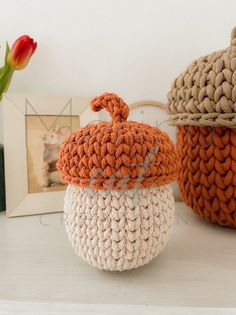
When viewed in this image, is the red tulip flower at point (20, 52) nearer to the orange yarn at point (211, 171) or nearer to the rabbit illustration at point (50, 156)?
the rabbit illustration at point (50, 156)

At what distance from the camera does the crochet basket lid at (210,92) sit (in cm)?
38

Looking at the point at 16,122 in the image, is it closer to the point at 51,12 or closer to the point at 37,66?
the point at 37,66

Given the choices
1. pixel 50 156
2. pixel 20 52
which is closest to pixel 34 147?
pixel 50 156

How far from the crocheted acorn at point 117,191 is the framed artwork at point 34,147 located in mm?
223

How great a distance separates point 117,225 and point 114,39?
0.43 m

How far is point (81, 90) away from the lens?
60 cm

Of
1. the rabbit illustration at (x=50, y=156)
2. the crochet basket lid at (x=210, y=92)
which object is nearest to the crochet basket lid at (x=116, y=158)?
the crochet basket lid at (x=210, y=92)

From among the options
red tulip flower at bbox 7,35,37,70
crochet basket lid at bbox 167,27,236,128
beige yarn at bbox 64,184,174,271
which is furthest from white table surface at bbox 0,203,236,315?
red tulip flower at bbox 7,35,37,70

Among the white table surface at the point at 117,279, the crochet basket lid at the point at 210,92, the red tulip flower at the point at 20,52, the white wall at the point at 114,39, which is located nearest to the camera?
the white table surface at the point at 117,279

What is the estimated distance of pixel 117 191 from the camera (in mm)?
305

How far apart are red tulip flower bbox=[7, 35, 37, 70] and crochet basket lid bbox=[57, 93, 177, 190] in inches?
9.8

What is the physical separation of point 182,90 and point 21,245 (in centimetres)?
33

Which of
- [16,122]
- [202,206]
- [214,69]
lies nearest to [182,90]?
[214,69]

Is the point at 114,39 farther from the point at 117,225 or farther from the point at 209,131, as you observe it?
the point at 117,225
